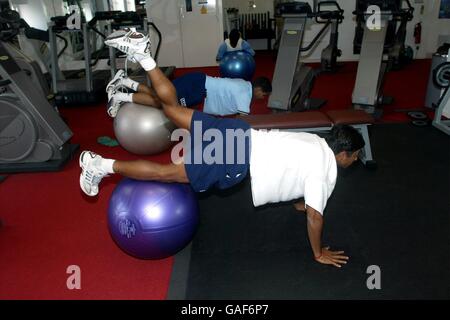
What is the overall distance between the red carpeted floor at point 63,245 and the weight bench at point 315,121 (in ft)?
3.14

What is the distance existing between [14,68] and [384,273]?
303cm

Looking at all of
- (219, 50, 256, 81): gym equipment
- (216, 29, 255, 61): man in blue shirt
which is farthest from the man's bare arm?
(216, 29, 255, 61): man in blue shirt

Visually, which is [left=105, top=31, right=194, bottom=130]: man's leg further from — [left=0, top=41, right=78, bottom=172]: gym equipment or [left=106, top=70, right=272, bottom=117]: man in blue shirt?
[left=0, top=41, right=78, bottom=172]: gym equipment

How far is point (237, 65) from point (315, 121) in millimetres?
2557

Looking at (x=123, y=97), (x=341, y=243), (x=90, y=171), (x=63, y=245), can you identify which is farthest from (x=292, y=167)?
(x=123, y=97)

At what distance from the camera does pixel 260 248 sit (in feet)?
6.94

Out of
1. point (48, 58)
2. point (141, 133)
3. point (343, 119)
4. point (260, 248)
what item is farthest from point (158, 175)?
point (48, 58)

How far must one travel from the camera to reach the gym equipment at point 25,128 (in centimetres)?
289

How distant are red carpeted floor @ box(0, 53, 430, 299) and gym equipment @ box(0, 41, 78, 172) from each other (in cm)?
12

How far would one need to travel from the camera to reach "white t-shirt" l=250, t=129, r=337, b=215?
175 centimetres

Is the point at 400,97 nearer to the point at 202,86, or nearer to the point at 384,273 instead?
the point at 202,86

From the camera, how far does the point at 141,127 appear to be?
2924mm

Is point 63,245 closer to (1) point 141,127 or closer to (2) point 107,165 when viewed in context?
(2) point 107,165

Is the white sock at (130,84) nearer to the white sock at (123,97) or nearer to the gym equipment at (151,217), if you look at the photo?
the white sock at (123,97)
